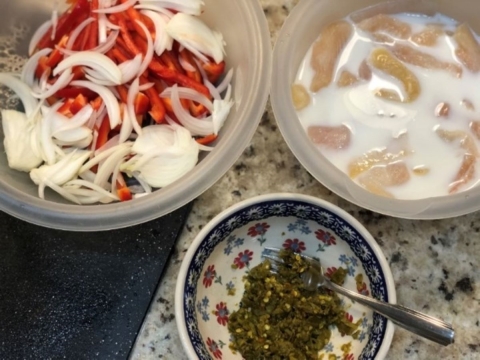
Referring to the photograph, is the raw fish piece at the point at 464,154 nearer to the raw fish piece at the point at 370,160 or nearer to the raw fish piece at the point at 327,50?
the raw fish piece at the point at 370,160

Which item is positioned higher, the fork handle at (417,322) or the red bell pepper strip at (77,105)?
the red bell pepper strip at (77,105)

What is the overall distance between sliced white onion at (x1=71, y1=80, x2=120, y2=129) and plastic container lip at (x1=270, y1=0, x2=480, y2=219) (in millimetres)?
286

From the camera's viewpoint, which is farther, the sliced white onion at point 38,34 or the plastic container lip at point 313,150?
the sliced white onion at point 38,34

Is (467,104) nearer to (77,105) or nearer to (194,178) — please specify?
(194,178)

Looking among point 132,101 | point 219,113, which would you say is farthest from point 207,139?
point 132,101

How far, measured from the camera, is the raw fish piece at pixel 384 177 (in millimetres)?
1086

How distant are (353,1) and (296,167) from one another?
1.14 feet

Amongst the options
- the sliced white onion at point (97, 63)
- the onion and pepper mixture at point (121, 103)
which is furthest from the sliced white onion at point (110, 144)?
the sliced white onion at point (97, 63)

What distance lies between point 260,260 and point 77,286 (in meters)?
0.35

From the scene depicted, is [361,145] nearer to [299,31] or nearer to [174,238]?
[299,31]

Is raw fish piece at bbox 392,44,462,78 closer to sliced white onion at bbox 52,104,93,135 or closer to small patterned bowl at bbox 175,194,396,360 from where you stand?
small patterned bowl at bbox 175,194,396,360

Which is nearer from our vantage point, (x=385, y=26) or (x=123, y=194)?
(x=123, y=194)

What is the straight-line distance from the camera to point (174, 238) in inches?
44.2

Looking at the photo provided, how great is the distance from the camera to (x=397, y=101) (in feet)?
3.76
